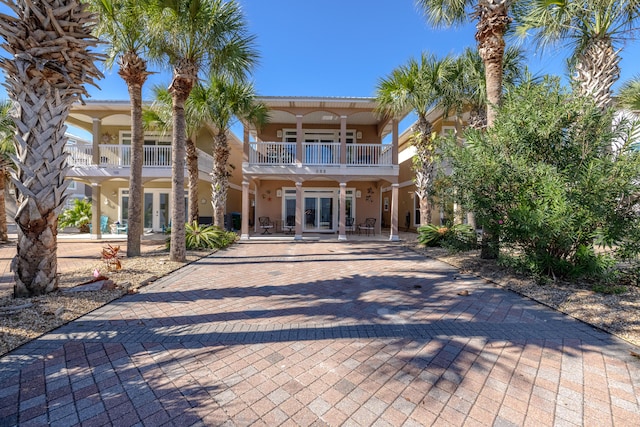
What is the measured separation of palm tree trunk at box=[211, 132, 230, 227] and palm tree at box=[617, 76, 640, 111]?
14.6 metres

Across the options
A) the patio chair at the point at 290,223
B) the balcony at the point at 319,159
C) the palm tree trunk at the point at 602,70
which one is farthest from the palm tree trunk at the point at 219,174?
the palm tree trunk at the point at 602,70

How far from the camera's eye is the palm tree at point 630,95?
9734 mm

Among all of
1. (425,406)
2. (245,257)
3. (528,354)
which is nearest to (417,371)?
(425,406)

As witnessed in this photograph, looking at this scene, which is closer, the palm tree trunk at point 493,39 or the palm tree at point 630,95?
the palm tree trunk at point 493,39

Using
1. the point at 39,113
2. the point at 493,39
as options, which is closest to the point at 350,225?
the point at 493,39

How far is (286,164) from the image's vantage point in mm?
13945

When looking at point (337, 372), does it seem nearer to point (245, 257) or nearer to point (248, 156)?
point (245, 257)

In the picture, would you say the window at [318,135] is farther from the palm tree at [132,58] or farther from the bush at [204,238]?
the palm tree at [132,58]

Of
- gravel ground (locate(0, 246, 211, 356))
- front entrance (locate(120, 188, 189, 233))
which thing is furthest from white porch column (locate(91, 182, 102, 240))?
gravel ground (locate(0, 246, 211, 356))

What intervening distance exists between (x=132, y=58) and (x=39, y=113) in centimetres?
467

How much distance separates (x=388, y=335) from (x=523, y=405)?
1.48 meters

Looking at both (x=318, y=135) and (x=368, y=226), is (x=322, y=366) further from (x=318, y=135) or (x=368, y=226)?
(x=318, y=135)

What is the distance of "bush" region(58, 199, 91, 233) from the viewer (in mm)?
15770

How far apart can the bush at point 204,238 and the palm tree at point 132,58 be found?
176cm
